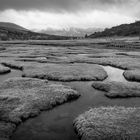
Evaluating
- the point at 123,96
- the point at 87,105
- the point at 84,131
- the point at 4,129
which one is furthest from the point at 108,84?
the point at 4,129

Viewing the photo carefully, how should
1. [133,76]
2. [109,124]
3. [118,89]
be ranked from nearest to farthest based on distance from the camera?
[109,124] → [118,89] → [133,76]

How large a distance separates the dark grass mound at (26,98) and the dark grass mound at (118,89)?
16.1ft

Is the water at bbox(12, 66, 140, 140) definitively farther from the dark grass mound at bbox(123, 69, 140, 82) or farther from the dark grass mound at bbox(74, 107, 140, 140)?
the dark grass mound at bbox(123, 69, 140, 82)

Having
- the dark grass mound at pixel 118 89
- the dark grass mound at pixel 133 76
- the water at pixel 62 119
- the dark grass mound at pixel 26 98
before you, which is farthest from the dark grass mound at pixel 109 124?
the dark grass mound at pixel 133 76

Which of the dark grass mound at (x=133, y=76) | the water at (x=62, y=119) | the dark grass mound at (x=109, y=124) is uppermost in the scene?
the dark grass mound at (x=133, y=76)

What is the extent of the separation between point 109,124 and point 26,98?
1159 centimetres

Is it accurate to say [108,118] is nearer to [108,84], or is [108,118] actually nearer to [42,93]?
[42,93]

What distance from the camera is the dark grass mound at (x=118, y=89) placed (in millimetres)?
29281

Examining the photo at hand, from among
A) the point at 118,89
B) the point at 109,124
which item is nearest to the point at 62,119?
the point at 109,124

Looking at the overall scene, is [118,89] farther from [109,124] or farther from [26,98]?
[26,98]

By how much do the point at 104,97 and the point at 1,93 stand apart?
14.4 m

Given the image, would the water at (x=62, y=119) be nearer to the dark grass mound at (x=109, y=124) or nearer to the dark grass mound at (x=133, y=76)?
the dark grass mound at (x=109, y=124)

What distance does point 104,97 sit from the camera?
28.9 metres

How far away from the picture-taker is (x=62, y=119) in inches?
867
